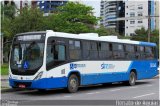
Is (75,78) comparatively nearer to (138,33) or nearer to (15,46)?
(15,46)

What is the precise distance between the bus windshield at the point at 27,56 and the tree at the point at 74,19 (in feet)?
95.3

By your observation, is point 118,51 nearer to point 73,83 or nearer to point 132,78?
point 132,78

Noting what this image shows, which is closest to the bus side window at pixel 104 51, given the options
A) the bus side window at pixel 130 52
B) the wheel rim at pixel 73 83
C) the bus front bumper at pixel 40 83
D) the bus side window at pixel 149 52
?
the bus side window at pixel 130 52

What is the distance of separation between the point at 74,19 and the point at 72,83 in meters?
32.6

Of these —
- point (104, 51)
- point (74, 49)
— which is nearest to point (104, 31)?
point (104, 51)

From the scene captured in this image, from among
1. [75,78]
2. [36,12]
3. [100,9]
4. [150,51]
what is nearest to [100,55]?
[75,78]

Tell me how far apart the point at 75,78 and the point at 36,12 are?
22289 mm

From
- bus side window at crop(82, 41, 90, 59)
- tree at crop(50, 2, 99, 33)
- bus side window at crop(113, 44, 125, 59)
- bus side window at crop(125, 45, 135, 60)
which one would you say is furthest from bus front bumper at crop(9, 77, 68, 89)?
tree at crop(50, 2, 99, 33)

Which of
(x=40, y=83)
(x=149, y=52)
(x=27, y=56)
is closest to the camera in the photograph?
(x=40, y=83)

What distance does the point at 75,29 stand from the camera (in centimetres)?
4919

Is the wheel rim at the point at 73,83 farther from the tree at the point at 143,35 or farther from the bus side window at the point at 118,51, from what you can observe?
the tree at the point at 143,35

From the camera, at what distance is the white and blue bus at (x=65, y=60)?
17938mm

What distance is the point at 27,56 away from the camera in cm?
1812

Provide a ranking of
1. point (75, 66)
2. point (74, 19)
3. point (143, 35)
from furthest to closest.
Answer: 1. point (143, 35)
2. point (74, 19)
3. point (75, 66)
